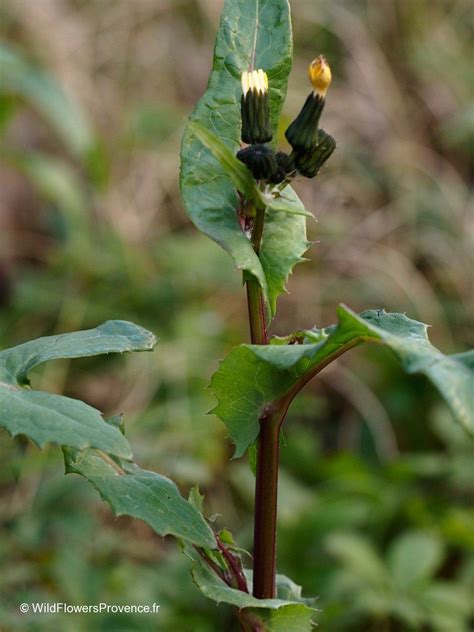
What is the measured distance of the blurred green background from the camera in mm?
2295

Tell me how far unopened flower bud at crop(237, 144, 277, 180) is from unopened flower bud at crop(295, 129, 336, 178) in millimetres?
51

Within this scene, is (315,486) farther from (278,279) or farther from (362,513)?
(278,279)

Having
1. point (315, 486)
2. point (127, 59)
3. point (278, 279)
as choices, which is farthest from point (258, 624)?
point (127, 59)

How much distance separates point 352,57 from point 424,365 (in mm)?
4863

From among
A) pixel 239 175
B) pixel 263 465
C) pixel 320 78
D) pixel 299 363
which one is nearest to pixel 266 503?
pixel 263 465

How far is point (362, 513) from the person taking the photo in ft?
8.64

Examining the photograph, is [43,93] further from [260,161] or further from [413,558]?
[260,161]

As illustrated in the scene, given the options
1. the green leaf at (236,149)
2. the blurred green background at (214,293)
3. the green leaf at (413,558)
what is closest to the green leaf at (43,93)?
the blurred green background at (214,293)

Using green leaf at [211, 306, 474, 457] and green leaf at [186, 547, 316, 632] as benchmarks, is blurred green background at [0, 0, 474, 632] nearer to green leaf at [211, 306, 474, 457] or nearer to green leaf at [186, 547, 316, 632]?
green leaf at [186, 547, 316, 632]

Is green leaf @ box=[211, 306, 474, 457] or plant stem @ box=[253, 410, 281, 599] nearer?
green leaf @ box=[211, 306, 474, 457]

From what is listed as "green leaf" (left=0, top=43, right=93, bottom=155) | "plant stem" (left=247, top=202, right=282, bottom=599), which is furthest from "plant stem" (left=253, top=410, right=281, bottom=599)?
"green leaf" (left=0, top=43, right=93, bottom=155)

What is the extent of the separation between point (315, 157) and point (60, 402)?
15.1 inches

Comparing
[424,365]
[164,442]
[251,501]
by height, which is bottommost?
[251,501]

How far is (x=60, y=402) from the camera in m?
0.89
